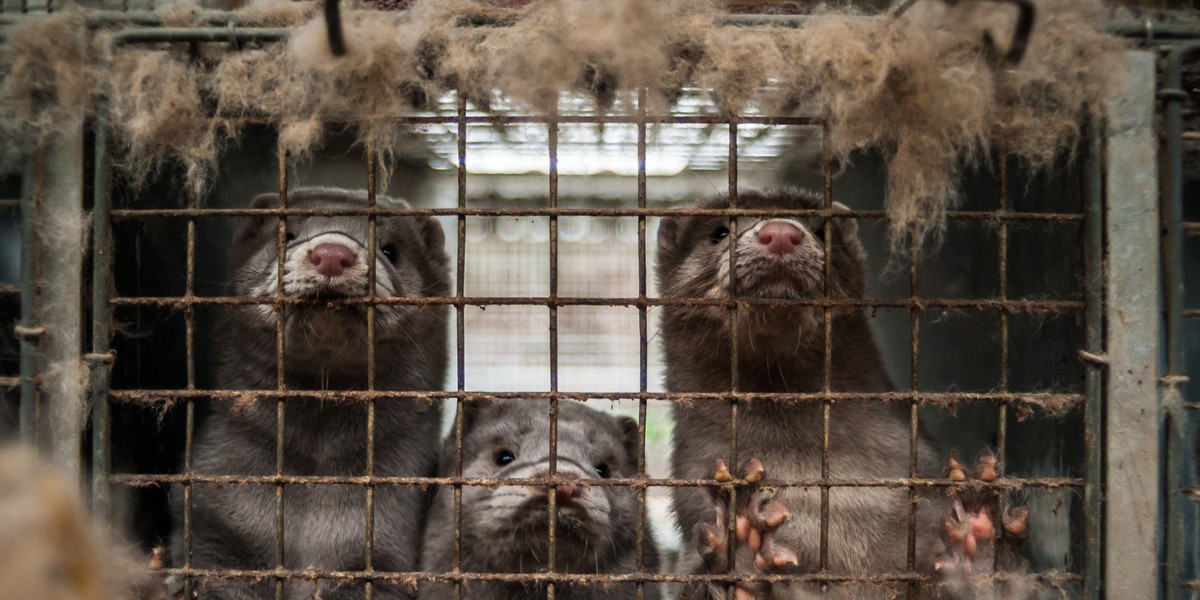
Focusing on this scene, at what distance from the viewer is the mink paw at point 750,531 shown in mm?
2089

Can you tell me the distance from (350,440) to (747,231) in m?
1.34

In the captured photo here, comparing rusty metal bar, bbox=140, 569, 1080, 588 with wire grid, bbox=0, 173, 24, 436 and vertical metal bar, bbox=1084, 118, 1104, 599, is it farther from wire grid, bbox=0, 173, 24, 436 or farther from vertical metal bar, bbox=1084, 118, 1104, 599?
wire grid, bbox=0, 173, 24, 436

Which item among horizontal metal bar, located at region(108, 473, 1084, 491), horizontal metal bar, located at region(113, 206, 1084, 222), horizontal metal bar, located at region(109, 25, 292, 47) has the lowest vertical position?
horizontal metal bar, located at region(108, 473, 1084, 491)

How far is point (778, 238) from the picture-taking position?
243 centimetres

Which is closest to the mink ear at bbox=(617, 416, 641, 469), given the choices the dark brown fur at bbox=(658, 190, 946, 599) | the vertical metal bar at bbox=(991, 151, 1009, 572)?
A: the dark brown fur at bbox=(658, 190, 946, 599)

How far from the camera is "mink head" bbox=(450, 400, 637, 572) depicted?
7.96ft

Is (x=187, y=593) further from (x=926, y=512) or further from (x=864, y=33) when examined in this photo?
(x=864, y=33)

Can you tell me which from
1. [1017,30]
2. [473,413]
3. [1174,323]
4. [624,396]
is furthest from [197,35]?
[1174,323]

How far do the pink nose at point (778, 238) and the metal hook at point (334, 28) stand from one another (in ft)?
3.84

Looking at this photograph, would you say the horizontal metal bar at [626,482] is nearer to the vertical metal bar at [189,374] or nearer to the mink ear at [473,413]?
the vertical metal bar at [189,374]

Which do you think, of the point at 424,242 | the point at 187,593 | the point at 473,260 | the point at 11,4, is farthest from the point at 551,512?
the point at 473,260

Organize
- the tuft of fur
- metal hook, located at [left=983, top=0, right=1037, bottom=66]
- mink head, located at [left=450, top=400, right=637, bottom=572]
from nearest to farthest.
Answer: the tuft of fur < metal hook, located at [left=983, top=0, right=1037, bottom=66] < mink head, located at [left=450, top=400, right=637, bottom=572]

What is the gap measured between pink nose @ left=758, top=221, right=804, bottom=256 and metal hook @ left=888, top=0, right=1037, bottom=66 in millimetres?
624

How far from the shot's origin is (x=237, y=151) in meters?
3.21
